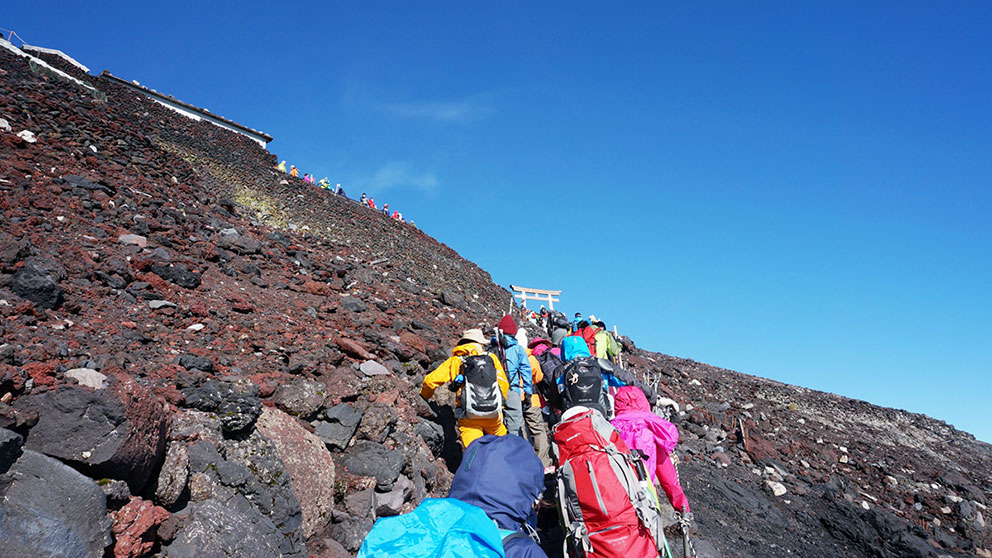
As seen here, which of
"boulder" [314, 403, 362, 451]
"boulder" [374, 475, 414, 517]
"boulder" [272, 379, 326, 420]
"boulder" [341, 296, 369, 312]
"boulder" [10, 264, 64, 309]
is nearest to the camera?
"boulder" [374, 475, 414, 517]

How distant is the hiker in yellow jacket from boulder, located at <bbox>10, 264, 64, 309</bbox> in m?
4.11

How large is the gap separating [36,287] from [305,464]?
3.41 meters

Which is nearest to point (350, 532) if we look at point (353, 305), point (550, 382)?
point (550, 382)

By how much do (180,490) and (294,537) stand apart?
0.95 m

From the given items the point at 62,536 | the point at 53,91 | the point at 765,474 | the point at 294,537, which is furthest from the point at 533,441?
the point at 53,91

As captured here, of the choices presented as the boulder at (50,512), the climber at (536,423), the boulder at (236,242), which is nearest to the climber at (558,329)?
the climber at (536,423)

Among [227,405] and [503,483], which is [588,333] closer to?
[503,483]

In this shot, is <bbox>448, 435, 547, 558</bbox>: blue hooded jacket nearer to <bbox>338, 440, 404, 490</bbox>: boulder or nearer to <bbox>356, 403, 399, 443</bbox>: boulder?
<bbox>338, 440, 404, 490</bbox>: boulder

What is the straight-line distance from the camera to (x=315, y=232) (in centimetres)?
1833

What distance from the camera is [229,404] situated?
4359mm

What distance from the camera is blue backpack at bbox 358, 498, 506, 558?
229 cm

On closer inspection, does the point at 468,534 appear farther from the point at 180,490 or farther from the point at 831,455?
the point at 831,455

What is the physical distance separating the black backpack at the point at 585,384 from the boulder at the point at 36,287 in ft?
19.3

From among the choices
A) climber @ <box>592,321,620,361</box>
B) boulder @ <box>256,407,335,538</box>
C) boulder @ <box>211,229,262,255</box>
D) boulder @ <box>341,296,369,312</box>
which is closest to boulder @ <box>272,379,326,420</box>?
boulder @ <box>256,407,335,538</box>
